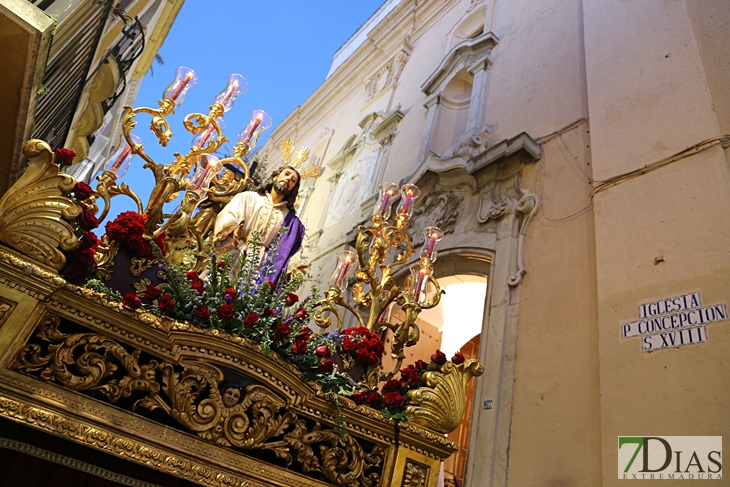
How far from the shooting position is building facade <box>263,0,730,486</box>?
346cm

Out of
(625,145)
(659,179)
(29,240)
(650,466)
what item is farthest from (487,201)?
(29,240)

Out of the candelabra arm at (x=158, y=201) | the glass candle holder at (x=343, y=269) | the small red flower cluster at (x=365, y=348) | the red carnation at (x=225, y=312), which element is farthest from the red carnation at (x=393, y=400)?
the candelabra arm at (x=158, y=201)

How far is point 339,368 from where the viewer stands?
2.86 meters

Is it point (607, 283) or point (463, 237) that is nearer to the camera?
point (607, 283)

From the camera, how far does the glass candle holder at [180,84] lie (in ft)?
11.2

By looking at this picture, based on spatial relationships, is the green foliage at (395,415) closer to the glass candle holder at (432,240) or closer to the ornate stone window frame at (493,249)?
the glass candle holder at (432,240)

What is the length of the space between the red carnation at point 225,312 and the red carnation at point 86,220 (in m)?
0.63

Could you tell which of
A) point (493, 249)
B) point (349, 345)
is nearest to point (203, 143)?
point (349, 345)

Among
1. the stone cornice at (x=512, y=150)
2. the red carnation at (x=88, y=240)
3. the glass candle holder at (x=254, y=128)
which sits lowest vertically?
the red carnation at (x=88, y=240)

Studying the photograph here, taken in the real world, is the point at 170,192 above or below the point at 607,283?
below

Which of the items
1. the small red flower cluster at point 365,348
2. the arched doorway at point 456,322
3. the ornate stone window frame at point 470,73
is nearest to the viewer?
the small red flower cluster at point 365,348

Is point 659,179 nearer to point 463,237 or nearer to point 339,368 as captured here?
point 463,237

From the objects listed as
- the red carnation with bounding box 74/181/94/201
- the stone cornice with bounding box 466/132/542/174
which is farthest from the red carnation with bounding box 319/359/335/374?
the stone cornice with bounding box 466/132/542/174

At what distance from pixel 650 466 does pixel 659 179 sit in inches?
87.2
